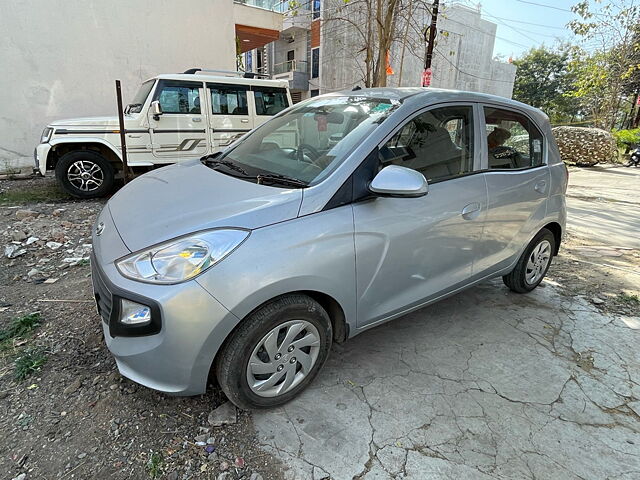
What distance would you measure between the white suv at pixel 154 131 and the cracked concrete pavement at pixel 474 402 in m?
5.06

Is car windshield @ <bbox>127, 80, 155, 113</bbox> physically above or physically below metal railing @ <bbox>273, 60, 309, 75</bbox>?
below

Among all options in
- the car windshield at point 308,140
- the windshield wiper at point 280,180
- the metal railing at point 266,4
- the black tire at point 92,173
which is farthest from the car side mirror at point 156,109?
the metal railing at point 266,4

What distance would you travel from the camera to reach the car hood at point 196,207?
1.84 metres

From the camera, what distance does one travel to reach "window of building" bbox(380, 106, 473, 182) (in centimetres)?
235

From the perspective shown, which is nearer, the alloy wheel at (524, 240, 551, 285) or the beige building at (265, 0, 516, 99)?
the alloy wheel at (524, 240, 551, 285)

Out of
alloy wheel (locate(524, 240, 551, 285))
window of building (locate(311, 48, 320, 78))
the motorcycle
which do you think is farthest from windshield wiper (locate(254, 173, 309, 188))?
window of building (locate(311, 48, 320, 78))

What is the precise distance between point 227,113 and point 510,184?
17.2 ft

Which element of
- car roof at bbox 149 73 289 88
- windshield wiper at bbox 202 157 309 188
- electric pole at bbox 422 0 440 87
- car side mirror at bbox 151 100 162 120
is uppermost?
electric pole at bbox 422 0 440 87

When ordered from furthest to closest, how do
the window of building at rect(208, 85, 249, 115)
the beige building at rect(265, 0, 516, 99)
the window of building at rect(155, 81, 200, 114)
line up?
1. the beige building at rect(265, 0, 516, 99)
2. the window of building at rect(208, 85, 249, 115)
3. the window of building at rect(155, 81, 200, 114)

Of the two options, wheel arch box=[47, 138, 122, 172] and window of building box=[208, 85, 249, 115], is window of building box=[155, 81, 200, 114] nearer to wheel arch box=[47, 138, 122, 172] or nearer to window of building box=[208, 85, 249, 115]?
window of building box=[208, 85, 249, 115]

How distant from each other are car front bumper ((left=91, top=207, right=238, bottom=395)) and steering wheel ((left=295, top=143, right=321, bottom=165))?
3.39 feet

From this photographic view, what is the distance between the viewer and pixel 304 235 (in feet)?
6.23

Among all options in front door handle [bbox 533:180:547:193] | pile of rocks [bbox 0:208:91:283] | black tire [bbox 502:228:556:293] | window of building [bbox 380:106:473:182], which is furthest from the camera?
pile of rocks [bbox 0:208:91:283]

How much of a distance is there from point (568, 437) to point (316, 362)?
135 centimetres
